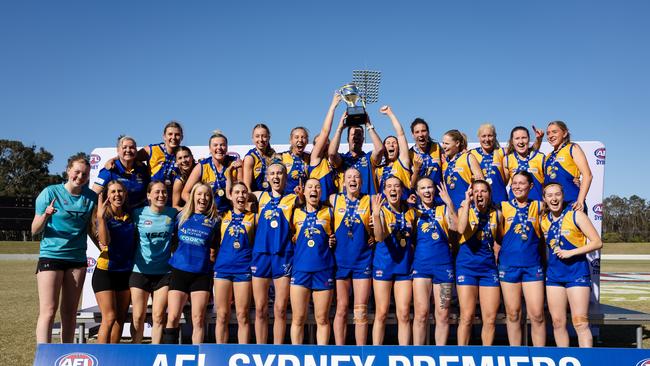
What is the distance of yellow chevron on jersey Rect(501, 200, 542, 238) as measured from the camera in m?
5.18

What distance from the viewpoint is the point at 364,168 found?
6070mm

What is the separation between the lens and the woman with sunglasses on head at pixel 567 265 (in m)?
4.95

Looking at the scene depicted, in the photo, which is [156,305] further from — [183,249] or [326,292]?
[326,292]

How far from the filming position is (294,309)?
16.8ft

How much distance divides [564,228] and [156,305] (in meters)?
4.20

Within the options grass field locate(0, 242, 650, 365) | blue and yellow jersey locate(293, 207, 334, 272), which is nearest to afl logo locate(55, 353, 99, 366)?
grass field locate(0, 242, 650, 365)

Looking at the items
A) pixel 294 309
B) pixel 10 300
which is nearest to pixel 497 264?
pixel 294 309

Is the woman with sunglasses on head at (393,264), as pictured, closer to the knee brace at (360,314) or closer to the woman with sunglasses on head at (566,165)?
the knee brace at (360,314)

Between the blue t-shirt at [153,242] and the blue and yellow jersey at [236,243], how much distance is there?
55cm

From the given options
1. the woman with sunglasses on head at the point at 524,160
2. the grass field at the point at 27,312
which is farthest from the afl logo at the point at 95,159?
the woman with sunglasses on head at the point at 524,160

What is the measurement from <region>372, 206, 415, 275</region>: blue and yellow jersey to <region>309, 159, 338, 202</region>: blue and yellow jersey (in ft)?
2.49

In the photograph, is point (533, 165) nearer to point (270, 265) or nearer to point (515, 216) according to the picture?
point (515, 216)

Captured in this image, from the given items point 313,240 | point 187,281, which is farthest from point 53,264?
point 313,240

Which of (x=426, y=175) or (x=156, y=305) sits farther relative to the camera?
(x=426, y=175)
